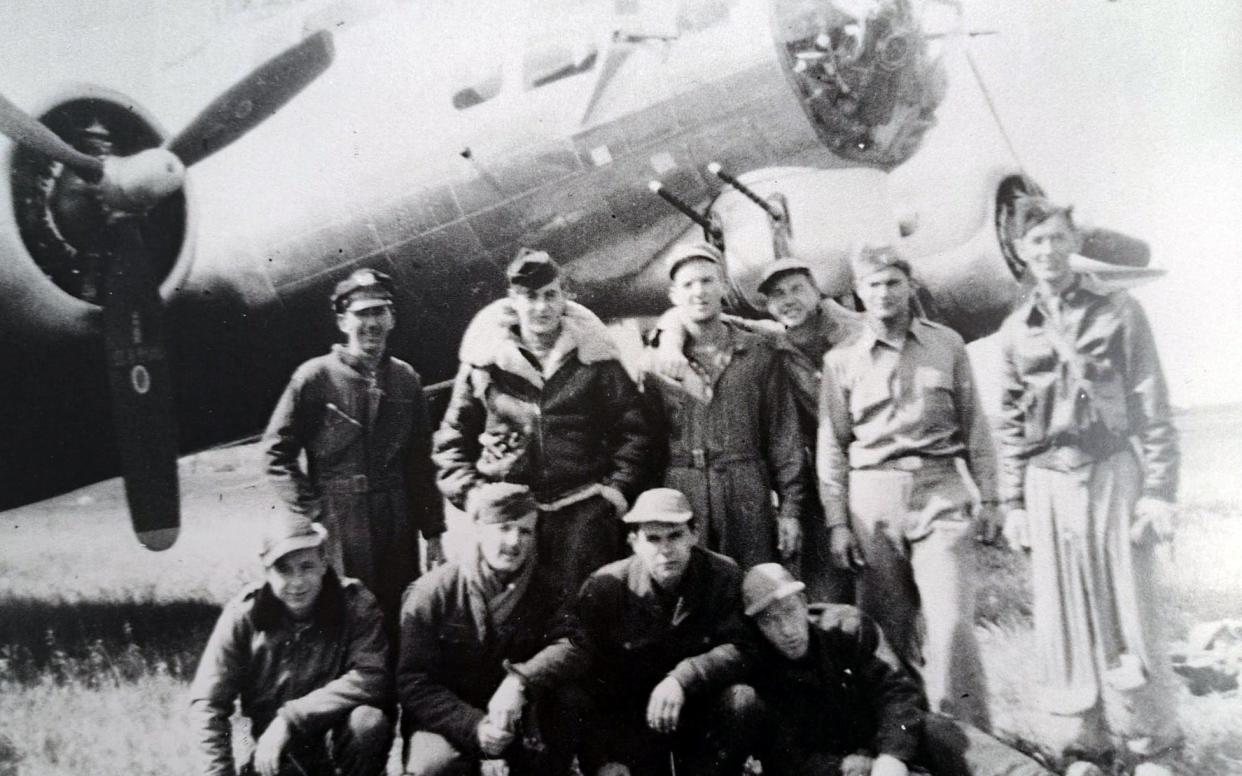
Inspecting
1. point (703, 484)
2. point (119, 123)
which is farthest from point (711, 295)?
point (119, 123)

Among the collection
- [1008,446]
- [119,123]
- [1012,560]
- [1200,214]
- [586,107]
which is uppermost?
[119,123]

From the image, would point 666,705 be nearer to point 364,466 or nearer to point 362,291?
point 364,466

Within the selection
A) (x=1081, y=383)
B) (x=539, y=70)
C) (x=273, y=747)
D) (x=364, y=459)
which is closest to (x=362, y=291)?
(x=364, y=459)

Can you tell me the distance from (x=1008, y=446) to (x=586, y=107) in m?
1.79

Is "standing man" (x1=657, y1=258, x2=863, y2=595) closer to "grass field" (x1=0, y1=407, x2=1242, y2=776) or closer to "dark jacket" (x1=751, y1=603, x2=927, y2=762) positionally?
"dark jacket" (x1=751, y1=603, x2=927, y2=762)

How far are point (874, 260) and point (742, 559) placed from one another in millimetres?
1037

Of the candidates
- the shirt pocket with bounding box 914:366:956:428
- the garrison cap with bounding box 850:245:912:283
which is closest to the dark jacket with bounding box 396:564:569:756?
the shirt pocket with bounding box 914:366:956:428

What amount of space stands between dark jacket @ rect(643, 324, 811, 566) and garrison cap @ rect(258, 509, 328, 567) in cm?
121

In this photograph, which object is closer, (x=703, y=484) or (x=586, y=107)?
(x=703, y=484)

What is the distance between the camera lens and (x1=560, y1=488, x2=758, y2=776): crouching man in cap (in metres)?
2.74

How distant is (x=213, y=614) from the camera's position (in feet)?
10.7

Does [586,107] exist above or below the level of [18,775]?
above

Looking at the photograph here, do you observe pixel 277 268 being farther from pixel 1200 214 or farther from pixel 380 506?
pixel 1200 214

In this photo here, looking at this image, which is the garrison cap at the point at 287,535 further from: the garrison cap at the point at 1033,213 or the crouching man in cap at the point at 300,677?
the garrison cap at the point at 1033,213
